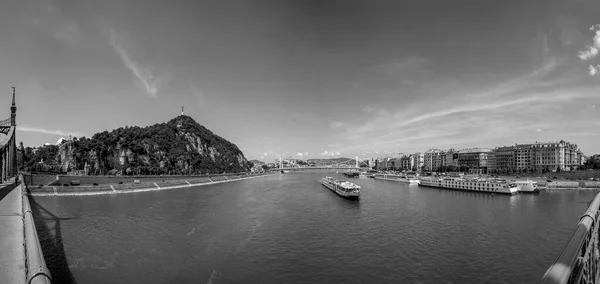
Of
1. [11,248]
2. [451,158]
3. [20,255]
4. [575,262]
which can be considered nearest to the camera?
[575,262]

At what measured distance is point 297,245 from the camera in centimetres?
2831

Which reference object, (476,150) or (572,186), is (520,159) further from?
(572,186)

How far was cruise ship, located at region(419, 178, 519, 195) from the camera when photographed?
251ft

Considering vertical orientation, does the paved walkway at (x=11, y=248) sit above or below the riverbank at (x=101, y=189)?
above

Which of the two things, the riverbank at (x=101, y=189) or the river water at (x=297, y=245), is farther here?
the riverbank at (x=101, y=189)

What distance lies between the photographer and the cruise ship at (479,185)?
76625 mm

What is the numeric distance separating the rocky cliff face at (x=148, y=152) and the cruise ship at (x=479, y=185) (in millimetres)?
98002

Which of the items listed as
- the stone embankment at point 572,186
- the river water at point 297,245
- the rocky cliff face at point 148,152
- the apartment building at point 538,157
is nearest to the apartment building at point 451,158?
the apartment building at point 538,157

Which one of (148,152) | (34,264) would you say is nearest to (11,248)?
(34,264)

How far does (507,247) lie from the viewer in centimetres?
2823

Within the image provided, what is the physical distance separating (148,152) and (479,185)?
378ft

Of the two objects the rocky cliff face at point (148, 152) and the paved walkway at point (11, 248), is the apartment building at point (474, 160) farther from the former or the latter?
the paved walkway at point (11, 248)

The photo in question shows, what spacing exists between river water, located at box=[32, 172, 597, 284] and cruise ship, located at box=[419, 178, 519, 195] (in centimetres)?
2925

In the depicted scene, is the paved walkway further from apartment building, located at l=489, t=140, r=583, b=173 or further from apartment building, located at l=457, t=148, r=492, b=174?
apartment building, located at l=457, t=148, r=492, b=174
